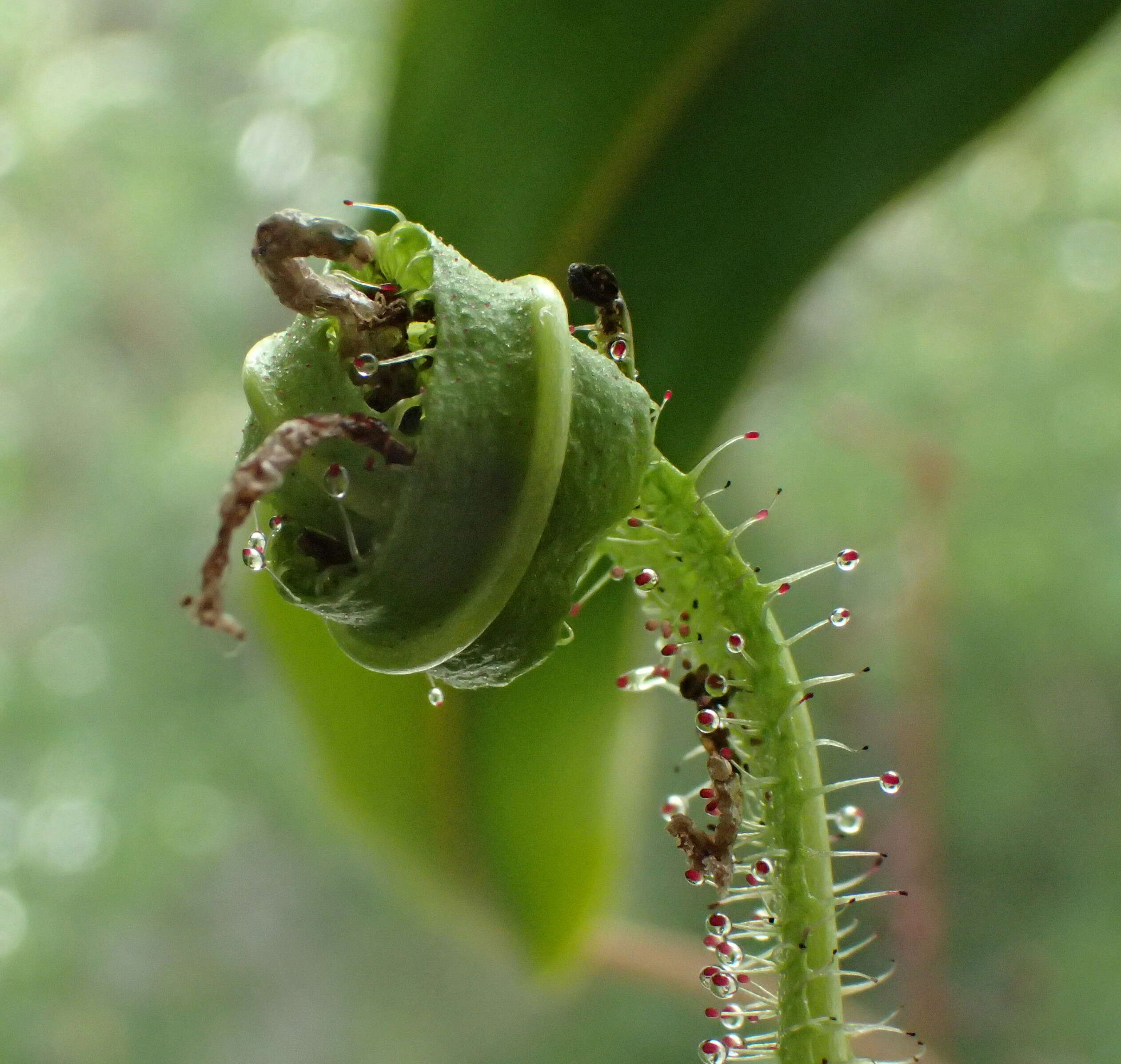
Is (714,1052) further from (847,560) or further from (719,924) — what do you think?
(847,560)

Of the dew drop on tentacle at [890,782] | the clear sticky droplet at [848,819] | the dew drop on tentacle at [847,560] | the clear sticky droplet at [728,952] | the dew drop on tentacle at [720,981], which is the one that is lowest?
the dew drop on tentacle at [720,981]

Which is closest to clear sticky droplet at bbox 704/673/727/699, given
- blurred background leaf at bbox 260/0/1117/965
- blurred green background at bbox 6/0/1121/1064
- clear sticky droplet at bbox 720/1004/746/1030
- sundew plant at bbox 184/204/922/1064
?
sundew plant at bbox 184/204/922/1064

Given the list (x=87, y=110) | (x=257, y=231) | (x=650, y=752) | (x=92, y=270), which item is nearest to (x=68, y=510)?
(x=92, y=270)

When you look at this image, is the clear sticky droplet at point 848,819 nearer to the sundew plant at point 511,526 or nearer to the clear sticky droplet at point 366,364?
the sundew plant at point 511,526

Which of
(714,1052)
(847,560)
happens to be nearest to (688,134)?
(847,560)

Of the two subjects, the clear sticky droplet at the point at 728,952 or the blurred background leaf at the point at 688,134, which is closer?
the clear sticky droplet at the point at 728,952

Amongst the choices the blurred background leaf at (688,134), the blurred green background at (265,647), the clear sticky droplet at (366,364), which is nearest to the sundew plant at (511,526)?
the clear sticky droplet at (366,364)
